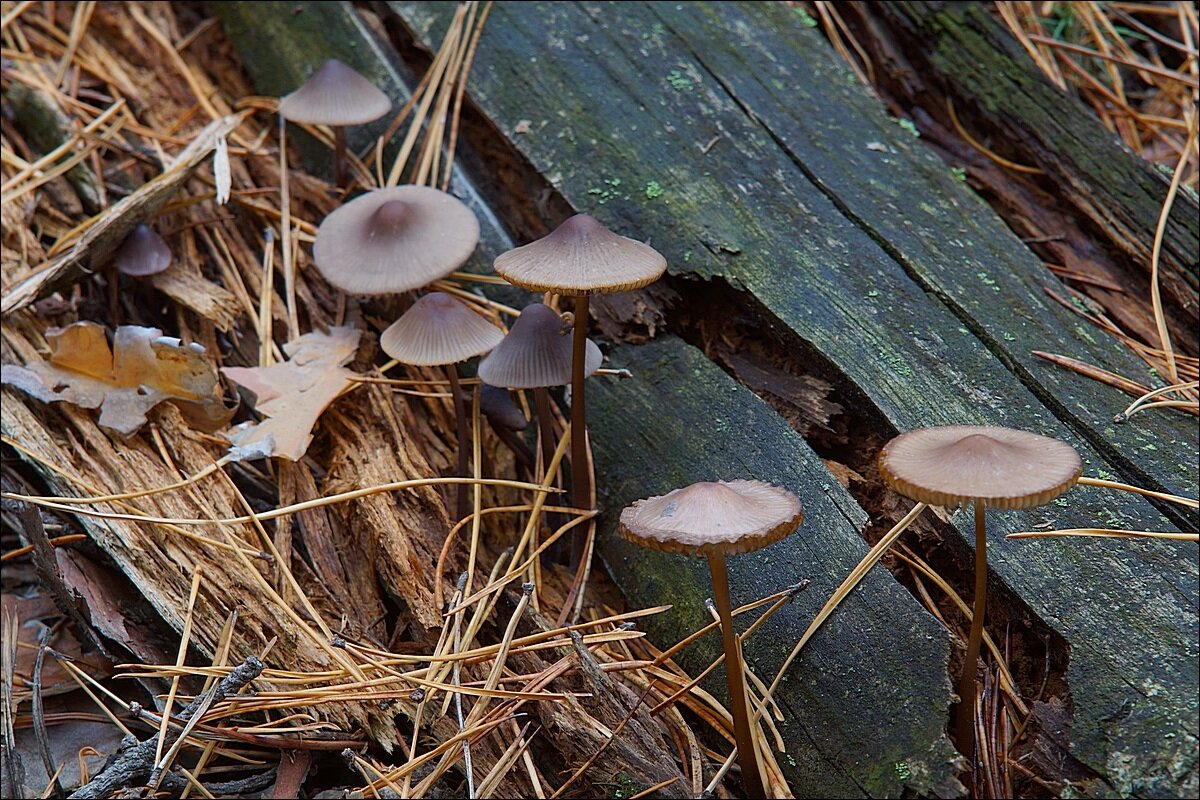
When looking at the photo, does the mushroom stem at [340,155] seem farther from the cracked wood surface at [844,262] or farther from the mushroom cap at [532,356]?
the mushroom cap at [532,356]

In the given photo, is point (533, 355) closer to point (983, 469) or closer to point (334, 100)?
point (983, 469)

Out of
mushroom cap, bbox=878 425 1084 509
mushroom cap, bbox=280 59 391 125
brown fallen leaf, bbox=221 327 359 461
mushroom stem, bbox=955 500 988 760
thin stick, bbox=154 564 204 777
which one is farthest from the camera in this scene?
mushroom cap, bbox=280 59 391 125

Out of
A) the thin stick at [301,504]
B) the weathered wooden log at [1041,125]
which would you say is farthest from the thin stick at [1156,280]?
the thin stick at [301,504]

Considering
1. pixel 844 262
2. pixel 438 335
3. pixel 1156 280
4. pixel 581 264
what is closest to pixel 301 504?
pixel 438 335

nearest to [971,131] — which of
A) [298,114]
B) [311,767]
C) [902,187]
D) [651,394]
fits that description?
[902,187]

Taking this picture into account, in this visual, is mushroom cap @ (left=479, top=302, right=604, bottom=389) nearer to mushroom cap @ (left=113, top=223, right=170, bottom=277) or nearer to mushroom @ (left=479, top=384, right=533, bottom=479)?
mushroom @ (left=479, top=384, right=533, bottom=479)

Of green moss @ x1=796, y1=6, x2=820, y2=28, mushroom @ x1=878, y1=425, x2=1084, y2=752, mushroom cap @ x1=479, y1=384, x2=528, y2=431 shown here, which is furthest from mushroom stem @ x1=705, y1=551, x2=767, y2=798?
green moss @ x1=796, y1=6, x2=820, y2=28

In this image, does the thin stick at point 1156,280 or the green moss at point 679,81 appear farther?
the green moss at point 679,81
